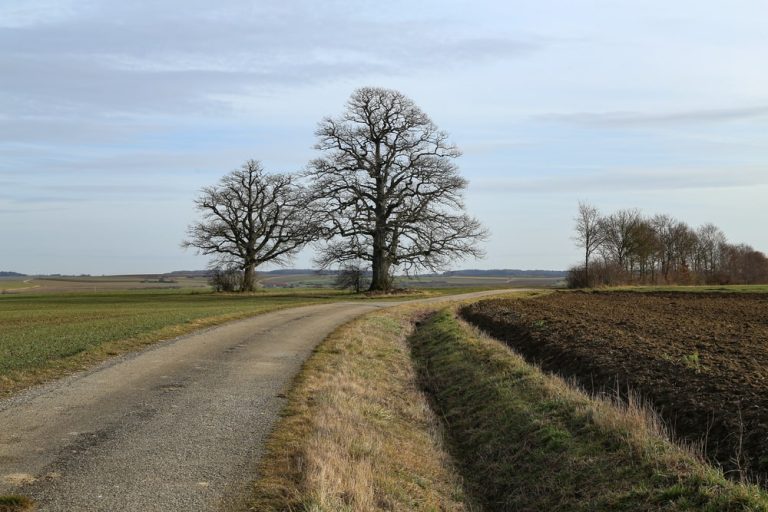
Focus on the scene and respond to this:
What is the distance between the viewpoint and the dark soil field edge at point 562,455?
6.70 m

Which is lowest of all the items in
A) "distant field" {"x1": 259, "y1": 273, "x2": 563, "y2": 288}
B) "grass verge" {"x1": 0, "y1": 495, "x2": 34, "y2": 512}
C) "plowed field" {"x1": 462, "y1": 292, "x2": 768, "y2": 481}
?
"grass verge" {"x1": 0, "y1": 495, "x2": 34, "y2": 512}

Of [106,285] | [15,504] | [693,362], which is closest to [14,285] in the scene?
[106,285]

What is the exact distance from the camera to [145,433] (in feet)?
26.6

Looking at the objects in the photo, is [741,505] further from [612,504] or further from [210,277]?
[210,277]

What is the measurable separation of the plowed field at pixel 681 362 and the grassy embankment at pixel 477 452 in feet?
2.67

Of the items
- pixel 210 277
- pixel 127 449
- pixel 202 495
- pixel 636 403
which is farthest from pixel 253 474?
pixel 210 277

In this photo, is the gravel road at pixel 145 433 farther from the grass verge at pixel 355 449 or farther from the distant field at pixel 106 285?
the distant field at pixel 106 285

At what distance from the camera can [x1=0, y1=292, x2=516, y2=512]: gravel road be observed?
6059 mm

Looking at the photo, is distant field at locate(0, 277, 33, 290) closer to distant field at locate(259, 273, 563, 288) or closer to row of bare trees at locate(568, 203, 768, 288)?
distant field at locate(259, 273, 563, 288)

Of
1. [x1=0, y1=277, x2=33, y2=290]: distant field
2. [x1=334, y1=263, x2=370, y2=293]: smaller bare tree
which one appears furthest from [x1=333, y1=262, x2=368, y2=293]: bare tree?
[x1=0, y1=277, x2=33, y2=290]: distant field

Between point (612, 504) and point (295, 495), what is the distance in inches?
144

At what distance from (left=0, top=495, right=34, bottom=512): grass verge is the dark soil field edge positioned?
5.44 meters

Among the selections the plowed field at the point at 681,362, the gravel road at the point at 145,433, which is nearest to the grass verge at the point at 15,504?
the gravel road at the point at 145,433

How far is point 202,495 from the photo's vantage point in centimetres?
606
